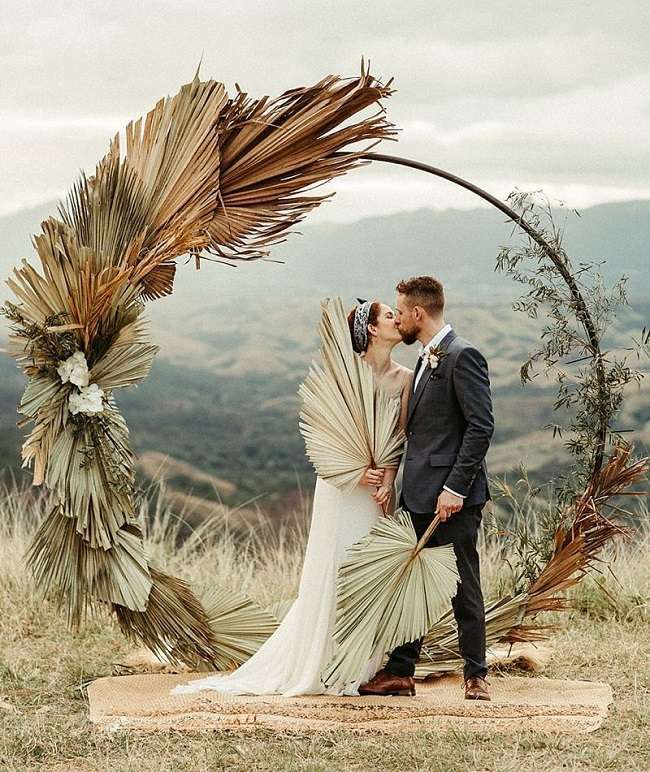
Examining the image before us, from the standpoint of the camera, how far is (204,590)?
5.98m

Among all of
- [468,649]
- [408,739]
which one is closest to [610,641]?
[468,649]

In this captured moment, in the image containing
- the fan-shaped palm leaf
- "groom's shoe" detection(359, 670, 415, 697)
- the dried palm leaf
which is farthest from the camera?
the dried palm leaf

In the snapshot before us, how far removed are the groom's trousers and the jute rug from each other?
0.18 meters

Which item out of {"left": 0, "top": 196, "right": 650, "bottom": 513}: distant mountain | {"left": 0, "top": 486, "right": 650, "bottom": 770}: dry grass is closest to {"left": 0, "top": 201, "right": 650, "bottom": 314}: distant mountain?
{"left": 0, "top": 196, "right": 650, "bottom": 513}: distant mountain

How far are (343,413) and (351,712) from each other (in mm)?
1427

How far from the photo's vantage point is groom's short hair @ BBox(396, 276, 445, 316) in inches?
210

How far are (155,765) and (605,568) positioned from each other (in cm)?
479

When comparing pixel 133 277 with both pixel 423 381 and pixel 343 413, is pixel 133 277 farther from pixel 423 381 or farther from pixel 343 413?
pixel 423 381

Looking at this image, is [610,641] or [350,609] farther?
[610,641]

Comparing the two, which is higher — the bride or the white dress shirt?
the white dress shirt

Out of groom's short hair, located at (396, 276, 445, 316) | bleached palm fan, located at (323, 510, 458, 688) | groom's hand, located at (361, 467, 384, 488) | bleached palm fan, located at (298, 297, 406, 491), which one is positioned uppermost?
groom's short hair, located at (396, 276, 445, 316)

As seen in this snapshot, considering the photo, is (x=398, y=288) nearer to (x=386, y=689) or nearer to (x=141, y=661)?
(x=386, y=689)

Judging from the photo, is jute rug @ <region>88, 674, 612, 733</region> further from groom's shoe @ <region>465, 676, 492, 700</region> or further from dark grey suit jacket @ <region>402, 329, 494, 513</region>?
dark grey suit jacket @ <region>402, 329, 494, 513</region>

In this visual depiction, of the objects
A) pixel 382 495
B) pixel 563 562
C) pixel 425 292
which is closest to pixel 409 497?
pixel 382 495
